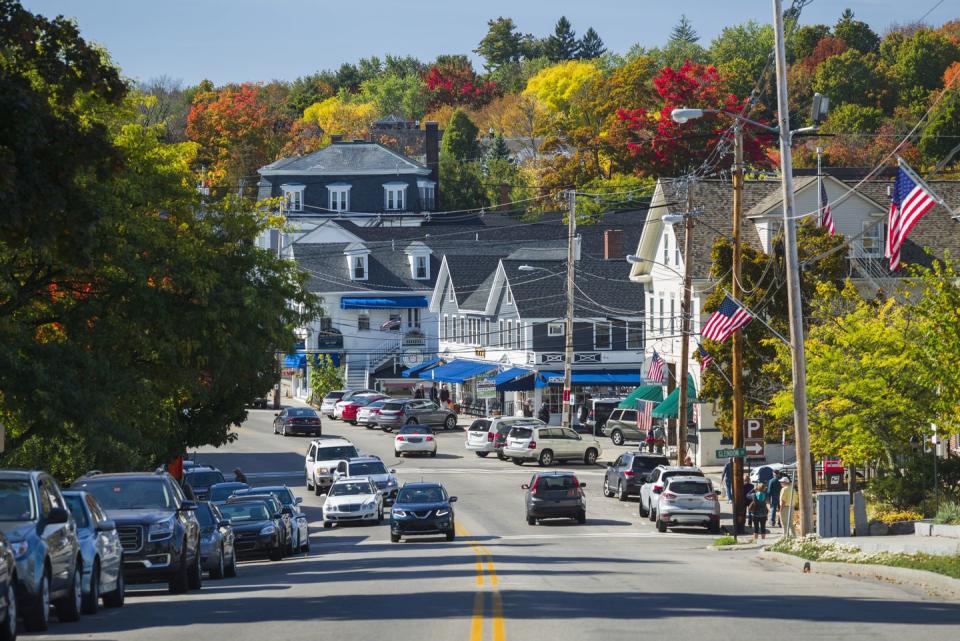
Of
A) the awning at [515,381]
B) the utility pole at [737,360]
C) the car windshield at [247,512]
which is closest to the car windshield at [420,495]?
the car windshield at [247,512]

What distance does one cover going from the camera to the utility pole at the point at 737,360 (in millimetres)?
35812

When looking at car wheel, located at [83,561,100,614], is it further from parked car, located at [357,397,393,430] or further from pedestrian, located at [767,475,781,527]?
parked car, located at [357,397,393,430]

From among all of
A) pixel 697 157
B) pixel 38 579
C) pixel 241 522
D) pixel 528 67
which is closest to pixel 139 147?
pixel 241 522

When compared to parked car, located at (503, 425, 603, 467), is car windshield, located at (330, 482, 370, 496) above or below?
below

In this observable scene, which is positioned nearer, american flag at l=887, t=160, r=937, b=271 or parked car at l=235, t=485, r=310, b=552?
american flag at l=887, t=160, r=937, b=271

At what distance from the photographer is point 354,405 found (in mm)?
80062

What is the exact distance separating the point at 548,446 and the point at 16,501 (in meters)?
44.6

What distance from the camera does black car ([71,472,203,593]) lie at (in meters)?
21.6

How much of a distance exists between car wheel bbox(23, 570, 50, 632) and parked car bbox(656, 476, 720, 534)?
26195 mm

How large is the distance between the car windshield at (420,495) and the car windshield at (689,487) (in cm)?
729

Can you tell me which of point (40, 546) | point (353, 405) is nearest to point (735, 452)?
point (40, 546)

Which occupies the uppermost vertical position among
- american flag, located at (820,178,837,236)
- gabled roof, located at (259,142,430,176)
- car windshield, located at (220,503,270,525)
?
gabled roof, located at (259,142,430,176)

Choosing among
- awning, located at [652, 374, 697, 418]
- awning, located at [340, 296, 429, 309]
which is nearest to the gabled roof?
awning, located at [340, 296, 429, 309]

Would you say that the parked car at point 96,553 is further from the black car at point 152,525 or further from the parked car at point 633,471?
the parked car at point 633,471
